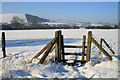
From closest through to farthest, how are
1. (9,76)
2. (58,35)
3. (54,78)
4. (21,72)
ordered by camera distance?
(9,76)
(54,78)
(21,72)
(58,35)

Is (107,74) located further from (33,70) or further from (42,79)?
(33,70)

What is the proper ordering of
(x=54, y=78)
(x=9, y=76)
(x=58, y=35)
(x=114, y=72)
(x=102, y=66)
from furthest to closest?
(x=58, y=35) < (x=102, y=66) < (x=114, y=72) < (x=54, y=78) < (x=9, y=76)

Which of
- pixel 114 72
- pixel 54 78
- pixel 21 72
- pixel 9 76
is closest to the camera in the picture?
pixel 9 76

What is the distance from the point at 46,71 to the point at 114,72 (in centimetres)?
221

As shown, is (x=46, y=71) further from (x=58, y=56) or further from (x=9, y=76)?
(x=58, y=56)

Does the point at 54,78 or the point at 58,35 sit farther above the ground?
the point at 58,35

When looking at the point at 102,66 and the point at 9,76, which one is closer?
the point at 9,76

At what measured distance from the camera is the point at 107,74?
3635 millimetres

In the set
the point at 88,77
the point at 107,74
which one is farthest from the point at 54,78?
the point at 107,74

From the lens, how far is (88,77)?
3.44 meters

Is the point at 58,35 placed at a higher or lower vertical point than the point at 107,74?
higher

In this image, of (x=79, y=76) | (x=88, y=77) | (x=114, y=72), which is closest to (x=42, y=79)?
(x=79, y=76)

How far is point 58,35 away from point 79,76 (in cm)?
229

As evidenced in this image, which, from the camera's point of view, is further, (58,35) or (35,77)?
(58,35)
